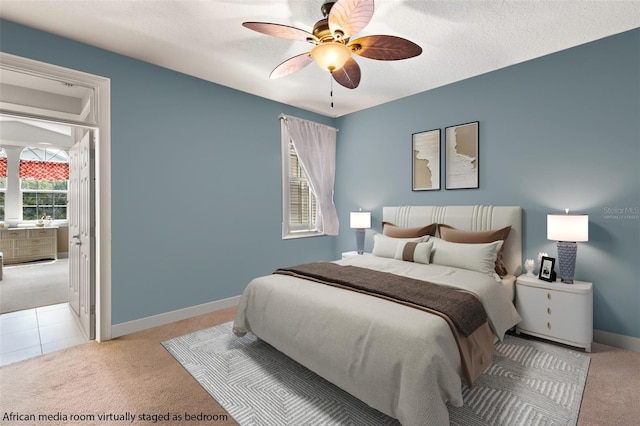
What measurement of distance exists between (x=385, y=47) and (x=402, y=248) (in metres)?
2.12

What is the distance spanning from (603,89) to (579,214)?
45.8 inches

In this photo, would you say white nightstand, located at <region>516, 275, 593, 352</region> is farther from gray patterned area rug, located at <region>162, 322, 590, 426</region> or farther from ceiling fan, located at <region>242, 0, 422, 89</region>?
ceiling fan, located at <region>242, 0, 422, 89</region>

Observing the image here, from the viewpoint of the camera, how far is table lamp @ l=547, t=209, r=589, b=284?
2561mm

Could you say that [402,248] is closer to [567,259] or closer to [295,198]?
[567,259]

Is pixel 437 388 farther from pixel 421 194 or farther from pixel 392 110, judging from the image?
pixel 392 110

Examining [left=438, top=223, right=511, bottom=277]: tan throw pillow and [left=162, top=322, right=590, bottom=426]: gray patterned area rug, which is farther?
[left=438, top=223, right=511, bottom=277]: tan throw pillow

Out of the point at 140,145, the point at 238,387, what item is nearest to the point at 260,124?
the point at 140,145

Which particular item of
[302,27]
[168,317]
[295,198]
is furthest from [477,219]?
[168,317]

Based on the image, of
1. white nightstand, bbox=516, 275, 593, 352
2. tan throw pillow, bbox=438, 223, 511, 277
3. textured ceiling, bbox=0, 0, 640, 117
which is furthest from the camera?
tan throw pillow, bbox=438, 223, 511, 277

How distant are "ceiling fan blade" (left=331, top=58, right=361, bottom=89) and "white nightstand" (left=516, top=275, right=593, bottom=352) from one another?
2.46 metres

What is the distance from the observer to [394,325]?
1681 mm

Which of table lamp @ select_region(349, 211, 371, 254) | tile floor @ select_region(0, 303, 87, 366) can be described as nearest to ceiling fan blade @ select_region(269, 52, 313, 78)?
table lamp @ select_region(349, 211, 371, 254)

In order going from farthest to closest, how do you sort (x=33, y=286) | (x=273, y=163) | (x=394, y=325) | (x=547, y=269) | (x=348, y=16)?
(x=33, y=286) → (x=273, y=163) → (x=547, y=269) → (x=348, y=16) → (x=394, y=325)

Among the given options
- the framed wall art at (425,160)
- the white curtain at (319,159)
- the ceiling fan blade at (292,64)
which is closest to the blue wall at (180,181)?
the white curtain at (319,159)
